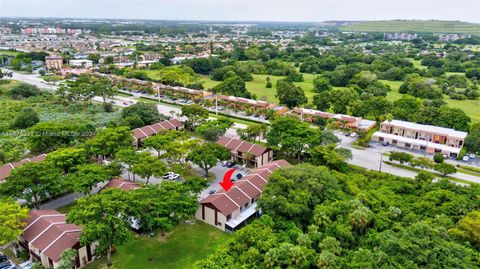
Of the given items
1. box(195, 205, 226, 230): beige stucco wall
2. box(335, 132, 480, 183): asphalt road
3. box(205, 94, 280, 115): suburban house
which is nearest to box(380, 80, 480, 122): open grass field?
box(335, 132, 480, 183): asphalt road

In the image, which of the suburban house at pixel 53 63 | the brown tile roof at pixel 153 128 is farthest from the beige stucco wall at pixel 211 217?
the suburban house at pixel 53 63

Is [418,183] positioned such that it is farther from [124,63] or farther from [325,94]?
[124,63]

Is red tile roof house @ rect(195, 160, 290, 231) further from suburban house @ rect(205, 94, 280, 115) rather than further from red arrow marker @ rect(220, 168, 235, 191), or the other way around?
suburban house @ rect(205, 94, 280, 115)

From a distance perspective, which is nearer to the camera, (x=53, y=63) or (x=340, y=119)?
(x=340, y=119)

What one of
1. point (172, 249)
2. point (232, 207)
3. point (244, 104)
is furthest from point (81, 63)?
point (172, 249)

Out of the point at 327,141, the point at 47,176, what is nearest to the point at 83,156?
the point at 47,176

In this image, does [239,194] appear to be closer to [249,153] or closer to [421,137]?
[249,153]

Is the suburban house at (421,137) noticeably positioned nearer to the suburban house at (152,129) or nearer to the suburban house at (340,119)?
the suburban house at (340,119)

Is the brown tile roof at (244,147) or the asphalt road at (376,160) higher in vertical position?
the brown tile roof at (244,147)
